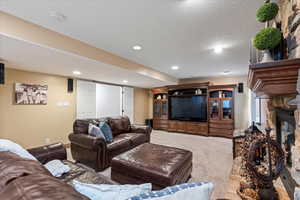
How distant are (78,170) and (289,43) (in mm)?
2333

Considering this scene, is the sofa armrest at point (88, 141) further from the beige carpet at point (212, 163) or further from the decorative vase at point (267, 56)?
the decorative vase at point (267, 56)

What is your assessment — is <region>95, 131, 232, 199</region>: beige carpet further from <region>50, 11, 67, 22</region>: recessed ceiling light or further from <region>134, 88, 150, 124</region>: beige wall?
<region>134, 88, 150, 124</region>: beige wall

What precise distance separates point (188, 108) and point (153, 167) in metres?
4.39

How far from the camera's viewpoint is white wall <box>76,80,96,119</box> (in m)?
4.45

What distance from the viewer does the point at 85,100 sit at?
15.2 feet

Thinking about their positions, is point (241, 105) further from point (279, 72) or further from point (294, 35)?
point (279, 72)

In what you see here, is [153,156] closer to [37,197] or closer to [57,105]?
[37,197]

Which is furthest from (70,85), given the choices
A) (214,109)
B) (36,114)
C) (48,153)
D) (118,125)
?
(214,109)

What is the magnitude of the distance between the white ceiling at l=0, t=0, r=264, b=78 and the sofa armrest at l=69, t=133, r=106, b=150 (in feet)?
5.60

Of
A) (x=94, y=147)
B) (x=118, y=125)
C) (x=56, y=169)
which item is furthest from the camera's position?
(x=118, y=125)

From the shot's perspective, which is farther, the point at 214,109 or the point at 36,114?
the point at 214,109

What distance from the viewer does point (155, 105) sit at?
6840mm

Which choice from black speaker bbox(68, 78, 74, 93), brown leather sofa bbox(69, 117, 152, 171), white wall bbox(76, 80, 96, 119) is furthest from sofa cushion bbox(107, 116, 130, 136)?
black speaker bbox(68, 78, 74, 93)

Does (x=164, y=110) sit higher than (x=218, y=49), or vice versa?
(x=218, y=49)
